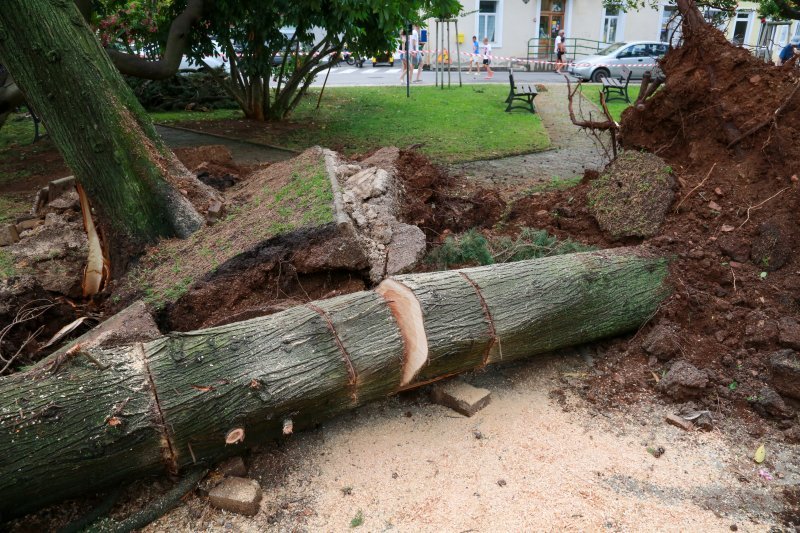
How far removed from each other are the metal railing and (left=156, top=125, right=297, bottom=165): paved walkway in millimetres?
20673

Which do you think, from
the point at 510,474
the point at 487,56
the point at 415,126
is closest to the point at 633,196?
the point at 510,474

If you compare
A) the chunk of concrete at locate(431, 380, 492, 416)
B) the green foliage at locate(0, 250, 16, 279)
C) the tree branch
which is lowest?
the chunk of concrete at locate(431, 380, 492, 416)

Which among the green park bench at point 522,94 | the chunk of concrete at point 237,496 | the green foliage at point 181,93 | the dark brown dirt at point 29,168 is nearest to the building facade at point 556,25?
the green park bench at point 522,94

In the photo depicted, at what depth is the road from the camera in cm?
2092

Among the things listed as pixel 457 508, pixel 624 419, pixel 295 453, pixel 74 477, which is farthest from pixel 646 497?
pixel 74 477

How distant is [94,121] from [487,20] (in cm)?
2636

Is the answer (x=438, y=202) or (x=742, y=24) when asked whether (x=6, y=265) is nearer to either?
(x=438, y=202)

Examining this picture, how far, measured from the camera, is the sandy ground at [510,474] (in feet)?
9.12

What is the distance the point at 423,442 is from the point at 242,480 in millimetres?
975

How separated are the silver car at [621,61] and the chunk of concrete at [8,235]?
18.7m

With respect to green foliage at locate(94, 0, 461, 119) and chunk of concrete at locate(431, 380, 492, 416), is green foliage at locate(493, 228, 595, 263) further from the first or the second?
green foliage at locate(94, 0, 461, 119)

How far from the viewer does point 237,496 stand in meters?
2.83

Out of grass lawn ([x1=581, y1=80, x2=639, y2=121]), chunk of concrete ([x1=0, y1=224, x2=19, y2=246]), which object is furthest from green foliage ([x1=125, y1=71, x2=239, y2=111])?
chunk of concrete ([x1=0, y1=224, x2=19, y2=246])

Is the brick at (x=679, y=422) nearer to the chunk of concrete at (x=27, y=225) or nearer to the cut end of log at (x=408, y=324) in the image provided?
the cut end of log at (x=408, y=324)
